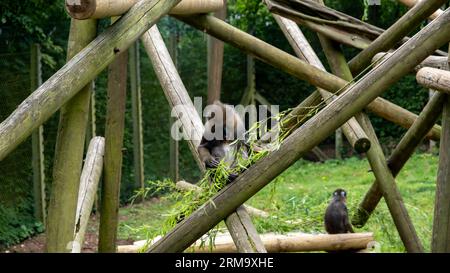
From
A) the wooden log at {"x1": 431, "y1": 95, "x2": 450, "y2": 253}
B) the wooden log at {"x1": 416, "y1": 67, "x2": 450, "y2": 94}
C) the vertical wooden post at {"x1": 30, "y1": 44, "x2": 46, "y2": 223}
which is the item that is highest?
the vertical wooden post at {"x1": 30, "y1": 44, "x2": 46, "y2": 223}

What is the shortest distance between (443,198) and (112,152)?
7.40ft

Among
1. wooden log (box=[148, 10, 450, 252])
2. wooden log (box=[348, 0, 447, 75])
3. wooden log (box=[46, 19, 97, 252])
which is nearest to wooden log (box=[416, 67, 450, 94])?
wooden log (box=[148, 10, 450, 252])

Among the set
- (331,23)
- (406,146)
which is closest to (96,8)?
(331,23)

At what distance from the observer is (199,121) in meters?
5.42

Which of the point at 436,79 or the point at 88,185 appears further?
the point at 88,185

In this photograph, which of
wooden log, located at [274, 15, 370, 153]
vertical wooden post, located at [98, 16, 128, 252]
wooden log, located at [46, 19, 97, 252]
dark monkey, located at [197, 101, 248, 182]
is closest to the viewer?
wooden log, located at [46, 19, 97, 252]

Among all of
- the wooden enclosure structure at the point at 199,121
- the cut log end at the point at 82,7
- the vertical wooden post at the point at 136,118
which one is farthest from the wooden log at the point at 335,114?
the vertical wooden post at the point at 136,118

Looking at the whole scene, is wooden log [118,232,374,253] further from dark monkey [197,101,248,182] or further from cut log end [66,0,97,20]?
cut log end [66,0,97,20]

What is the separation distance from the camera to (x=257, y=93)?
→ 1496 cm

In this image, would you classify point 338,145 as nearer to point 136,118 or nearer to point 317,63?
point 136,118

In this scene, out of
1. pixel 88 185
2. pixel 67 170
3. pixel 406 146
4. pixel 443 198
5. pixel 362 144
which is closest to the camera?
pixel 67 170

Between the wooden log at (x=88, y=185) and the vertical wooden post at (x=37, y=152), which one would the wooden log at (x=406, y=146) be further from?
the vertical wooden post at (x=37, y=152)

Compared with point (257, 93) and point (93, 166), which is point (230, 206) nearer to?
point (93, 166)

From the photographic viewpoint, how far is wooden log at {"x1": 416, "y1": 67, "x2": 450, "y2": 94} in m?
4.09
